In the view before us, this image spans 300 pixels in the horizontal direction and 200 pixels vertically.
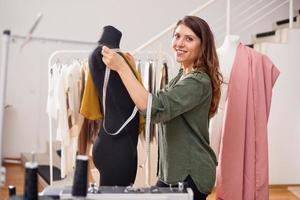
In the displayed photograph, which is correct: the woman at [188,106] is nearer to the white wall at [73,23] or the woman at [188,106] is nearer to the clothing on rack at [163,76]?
the clothing on rack at [163,76]

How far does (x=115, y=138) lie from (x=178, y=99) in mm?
422

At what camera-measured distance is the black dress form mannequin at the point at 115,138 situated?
1.47 m

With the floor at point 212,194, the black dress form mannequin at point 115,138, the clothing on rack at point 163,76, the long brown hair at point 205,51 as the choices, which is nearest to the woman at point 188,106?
the long brown hair at point 205,51

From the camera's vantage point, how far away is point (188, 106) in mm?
1204

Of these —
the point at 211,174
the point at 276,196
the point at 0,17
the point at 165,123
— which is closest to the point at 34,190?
the point at 165,123

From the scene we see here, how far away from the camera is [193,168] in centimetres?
128

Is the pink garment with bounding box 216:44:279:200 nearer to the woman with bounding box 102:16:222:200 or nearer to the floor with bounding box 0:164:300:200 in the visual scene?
the woman with bounding box 102:16:222:200

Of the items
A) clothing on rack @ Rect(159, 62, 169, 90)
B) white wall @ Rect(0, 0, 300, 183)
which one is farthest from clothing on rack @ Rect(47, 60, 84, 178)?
white wall @ Rect(0, 0, 300, 183)

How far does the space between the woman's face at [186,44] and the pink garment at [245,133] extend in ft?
2.46

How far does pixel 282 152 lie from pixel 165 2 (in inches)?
88.0

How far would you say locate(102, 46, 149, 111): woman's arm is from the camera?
45.8 inches

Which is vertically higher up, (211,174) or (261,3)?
(261,3)

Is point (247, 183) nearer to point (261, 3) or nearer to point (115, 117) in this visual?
point (115, 117)

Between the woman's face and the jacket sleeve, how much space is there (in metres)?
Result: 0.12
